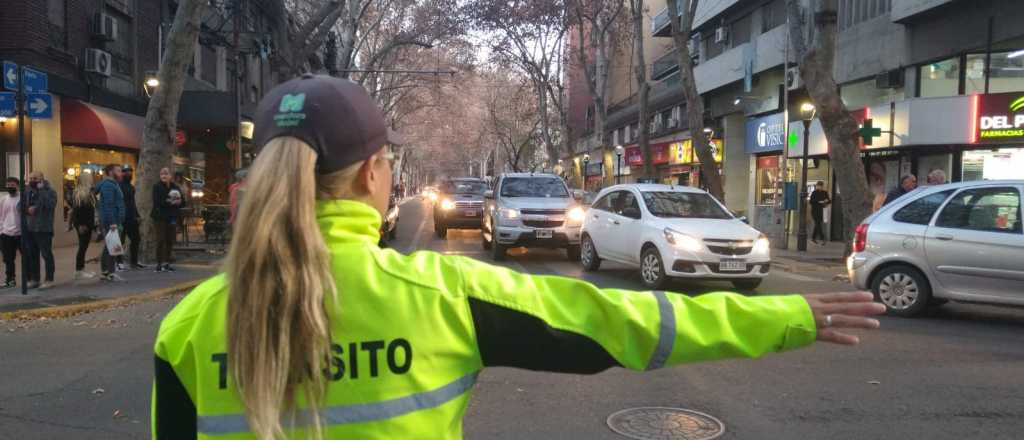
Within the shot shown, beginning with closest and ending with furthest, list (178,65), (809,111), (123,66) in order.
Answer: (178,65) < (809,111) < (123,66)

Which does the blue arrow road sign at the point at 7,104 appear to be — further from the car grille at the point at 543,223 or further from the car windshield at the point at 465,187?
the car windshield at the point at 465,187

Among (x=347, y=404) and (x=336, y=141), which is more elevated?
(x=336, y=141)

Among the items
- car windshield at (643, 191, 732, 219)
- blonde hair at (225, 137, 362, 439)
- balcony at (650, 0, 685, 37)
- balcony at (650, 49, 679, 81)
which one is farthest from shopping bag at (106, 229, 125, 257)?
balcony at (650, 49, 679, 81)

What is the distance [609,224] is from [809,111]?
26.1 ft

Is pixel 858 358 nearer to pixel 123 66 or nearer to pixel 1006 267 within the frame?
pixel 1006 267

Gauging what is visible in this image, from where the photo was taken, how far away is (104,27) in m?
18.6

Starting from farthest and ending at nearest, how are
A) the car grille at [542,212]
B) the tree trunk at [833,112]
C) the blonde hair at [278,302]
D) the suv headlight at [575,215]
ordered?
the suv headlight at [575,215] → the car grille at [542,212] → the tree trunk at [833,112] → the blonde hair at [278,302]

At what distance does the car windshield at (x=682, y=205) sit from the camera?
1174 cm

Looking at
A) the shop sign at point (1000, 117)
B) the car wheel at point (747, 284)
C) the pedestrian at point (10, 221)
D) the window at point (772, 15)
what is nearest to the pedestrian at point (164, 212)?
the pedestrian at point (10, 221)

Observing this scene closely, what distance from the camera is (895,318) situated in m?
8.80

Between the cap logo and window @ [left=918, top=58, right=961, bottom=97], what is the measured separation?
66.0 ft

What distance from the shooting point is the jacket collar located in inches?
57.1

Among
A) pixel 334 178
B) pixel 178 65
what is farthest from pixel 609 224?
pixel 334 178

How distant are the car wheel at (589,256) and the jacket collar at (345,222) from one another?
1225cm
